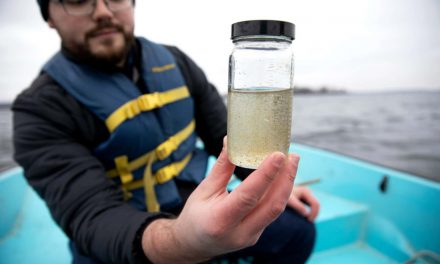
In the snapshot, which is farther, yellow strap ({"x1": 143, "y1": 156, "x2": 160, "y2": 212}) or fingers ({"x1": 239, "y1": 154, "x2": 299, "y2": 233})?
yellow strap ({"x1": 143, "y1": 156, "x2": 160, "y2": 212})

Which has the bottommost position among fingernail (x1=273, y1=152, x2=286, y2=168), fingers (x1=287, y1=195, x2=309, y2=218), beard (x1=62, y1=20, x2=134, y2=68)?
fingers (x1=287, y1=195, x2=309, y2=218)

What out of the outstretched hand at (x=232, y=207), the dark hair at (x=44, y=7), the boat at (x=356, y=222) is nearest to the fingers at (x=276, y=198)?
the outstretched hand at (x=232, y=207)

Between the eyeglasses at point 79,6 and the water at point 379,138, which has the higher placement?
the eyeglasses at point 79,6

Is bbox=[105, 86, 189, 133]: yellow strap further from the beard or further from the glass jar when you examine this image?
the glass jar

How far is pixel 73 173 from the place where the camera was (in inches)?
40.9

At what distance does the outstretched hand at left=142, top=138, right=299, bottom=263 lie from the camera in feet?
1.82

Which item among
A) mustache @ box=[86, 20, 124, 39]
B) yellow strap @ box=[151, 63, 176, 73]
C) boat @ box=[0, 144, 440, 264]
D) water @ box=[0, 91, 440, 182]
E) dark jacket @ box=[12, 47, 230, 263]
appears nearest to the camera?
dark jacket @ box=[12, 47, 230, 263]

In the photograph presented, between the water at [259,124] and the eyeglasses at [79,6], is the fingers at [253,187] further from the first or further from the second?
the eyeglasses at [79,6]

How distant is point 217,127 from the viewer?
5.73 feet

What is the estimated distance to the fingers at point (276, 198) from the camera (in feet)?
2.02

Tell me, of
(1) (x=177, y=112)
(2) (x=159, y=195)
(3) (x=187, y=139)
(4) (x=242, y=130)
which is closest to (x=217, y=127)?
(3) (x=187, y=139)

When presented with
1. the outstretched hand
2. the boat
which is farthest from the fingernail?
the boat

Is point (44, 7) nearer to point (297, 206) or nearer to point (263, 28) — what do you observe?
point (263, 28)

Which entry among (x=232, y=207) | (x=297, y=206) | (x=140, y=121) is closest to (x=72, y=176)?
(x=140, y=121)
